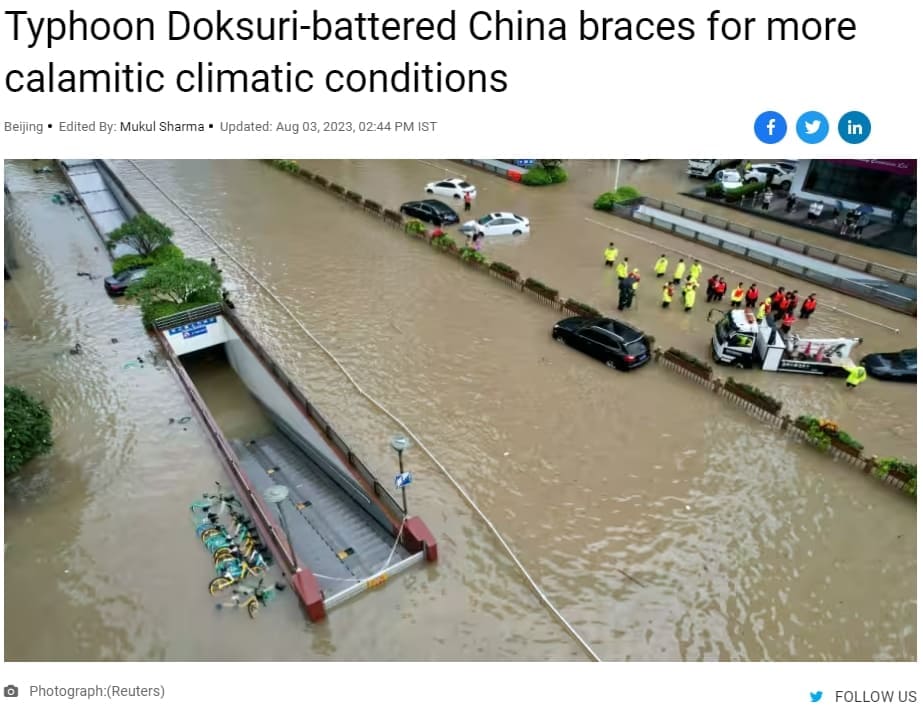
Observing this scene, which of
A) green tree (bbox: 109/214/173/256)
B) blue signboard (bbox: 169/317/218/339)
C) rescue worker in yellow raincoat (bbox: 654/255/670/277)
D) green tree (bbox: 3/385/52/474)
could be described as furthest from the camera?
rescue worker in yellow raincoat (bbox: 654/255/670/277)

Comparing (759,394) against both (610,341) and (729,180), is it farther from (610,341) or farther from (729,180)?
(729,180)

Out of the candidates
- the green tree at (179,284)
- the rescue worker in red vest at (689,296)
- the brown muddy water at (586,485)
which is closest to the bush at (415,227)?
the brown muddy water at (586,485)

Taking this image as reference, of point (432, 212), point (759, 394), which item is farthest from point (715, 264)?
point (432, 212)

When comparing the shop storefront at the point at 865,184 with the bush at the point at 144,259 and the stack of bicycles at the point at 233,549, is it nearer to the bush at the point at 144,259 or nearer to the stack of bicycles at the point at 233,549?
the bush at the point at 144,259

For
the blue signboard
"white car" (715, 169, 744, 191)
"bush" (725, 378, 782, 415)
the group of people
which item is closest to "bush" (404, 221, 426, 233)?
the group of people

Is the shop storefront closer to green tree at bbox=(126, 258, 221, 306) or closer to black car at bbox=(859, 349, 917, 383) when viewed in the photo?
black car at bbox=(859, 349, 917, 383)

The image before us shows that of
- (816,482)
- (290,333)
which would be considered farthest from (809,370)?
(290,333)
